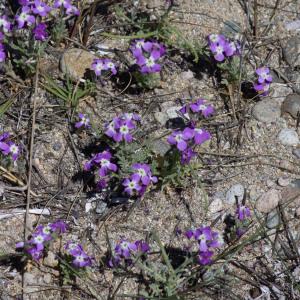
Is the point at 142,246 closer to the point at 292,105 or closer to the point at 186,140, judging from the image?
the point at 186,140

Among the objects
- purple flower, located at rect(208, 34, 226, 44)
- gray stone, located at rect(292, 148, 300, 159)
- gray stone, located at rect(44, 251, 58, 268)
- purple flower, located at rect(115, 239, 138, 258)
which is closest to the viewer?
purple flower, located at rect(115, 239, 138, 258)

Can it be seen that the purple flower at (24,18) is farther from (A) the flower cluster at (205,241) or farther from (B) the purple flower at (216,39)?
(A) the flower cluster at (205,241)

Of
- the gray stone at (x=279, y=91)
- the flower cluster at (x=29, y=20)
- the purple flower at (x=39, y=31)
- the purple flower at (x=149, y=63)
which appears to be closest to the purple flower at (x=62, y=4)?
the flower cluster at (x=29, y=20)

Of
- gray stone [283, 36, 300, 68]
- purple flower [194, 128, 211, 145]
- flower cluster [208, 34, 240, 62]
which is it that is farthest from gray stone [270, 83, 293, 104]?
purple flower [194, 128, 211, 145]

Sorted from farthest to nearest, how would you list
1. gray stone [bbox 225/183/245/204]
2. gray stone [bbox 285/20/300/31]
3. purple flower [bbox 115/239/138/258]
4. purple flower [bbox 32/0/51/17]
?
gray stone [bbox 285/20/300/31], purple flower [bbox 32/0/51/17], gray stone [bbox 225/183/245/204], purple flower [bbox 115/239/138/258]

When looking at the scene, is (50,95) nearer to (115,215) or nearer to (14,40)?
(14,40)

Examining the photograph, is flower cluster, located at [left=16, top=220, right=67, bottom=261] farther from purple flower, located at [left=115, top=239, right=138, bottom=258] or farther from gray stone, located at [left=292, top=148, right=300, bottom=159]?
gray stone, located at [left=292, top=148, right=300, bottom=159]
